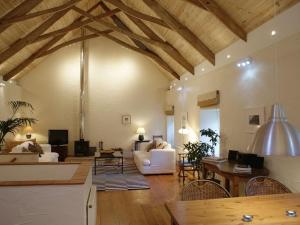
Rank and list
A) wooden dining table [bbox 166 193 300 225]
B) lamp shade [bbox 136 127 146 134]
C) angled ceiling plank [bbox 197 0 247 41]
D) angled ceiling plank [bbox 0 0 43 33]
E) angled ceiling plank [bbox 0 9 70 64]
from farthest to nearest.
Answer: lamp shade [bbox 136 127 146 134] → angled ceiling plank [bbox 0 9 70 64] → angled ceiling plank [bbox 0 0 43 33] → angled ceiling plank [bbox 197 0 247 41] → wooden dining table [bbox 166 193 300 225]

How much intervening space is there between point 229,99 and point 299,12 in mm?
2275

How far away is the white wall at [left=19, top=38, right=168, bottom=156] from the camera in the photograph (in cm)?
972

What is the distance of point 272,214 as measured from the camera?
2049 millimetres

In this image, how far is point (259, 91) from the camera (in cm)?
437

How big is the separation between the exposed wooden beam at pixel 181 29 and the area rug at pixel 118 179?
10.7 feet

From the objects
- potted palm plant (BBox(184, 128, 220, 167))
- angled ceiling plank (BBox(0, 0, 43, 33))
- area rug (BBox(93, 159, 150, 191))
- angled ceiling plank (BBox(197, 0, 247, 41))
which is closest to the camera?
angled ceiling plank (BBox(197, 0, 247, 41))

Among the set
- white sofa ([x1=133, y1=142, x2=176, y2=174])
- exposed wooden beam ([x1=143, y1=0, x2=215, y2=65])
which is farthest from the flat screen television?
exposed wooden beam ([x1=143, y1=0, x2=215, y2=65])

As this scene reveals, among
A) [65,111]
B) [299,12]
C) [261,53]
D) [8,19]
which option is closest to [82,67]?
[65,111]

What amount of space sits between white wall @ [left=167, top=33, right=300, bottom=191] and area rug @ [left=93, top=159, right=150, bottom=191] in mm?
2000

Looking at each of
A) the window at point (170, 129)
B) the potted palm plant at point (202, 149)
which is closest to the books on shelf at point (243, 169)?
the potted palm plant at point (202, 149)

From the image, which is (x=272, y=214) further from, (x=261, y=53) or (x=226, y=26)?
(x=226, y=26)

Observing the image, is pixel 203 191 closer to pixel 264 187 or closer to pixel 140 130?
pixel 264 187

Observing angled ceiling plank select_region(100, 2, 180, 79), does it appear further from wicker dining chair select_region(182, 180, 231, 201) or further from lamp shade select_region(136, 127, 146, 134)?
wicker dining chair select_region(182, 180, 231, 201)

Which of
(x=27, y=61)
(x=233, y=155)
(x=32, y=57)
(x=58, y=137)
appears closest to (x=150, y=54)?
(x=32, y=57)
